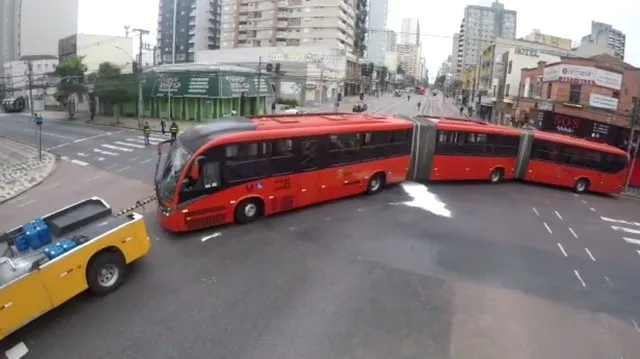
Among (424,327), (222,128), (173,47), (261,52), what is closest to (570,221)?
(424,327)

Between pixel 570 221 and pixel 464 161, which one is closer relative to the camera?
pixel 570 221

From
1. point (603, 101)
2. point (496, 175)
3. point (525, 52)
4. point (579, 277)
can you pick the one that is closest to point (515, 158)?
point (496, 175)

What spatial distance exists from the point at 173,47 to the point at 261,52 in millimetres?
44907

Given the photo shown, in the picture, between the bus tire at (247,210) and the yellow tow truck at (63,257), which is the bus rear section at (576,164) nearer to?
the bus tire at (247,210)

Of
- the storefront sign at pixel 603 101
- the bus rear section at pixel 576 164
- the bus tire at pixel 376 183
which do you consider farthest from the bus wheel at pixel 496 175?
the storefront sign at pixel 603 101

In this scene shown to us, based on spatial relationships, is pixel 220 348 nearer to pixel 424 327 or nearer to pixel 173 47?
Result: pixel 424 327

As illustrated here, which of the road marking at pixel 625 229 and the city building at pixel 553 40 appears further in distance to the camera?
the city building at pixel 553 40

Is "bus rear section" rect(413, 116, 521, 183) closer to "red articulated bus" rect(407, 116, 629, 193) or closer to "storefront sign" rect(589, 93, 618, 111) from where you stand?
"red articulated bus" rect(407, 116, 629, 193)

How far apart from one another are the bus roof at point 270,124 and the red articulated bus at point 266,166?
0.10 feet

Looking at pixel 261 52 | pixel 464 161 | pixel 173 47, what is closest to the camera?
pixel 464 161

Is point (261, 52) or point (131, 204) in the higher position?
point (261, 52)

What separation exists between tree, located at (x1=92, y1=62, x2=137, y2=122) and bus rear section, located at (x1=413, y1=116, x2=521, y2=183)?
119 feet

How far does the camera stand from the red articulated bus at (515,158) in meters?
20.9

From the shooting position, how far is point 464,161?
21.3 meters
